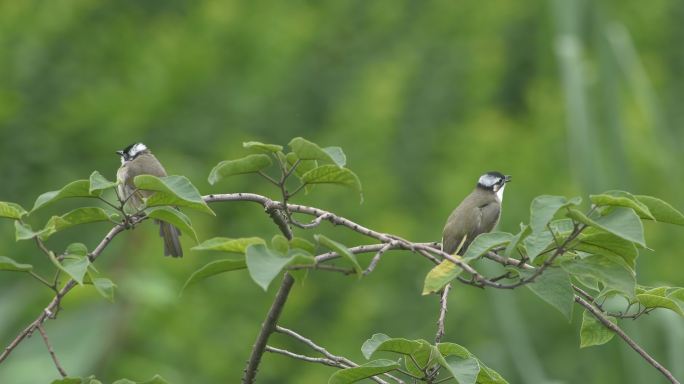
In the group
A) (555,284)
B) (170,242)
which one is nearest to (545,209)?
(555,284)

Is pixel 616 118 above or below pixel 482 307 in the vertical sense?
below

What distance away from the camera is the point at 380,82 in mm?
11625

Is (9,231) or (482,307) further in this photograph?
(482,307)

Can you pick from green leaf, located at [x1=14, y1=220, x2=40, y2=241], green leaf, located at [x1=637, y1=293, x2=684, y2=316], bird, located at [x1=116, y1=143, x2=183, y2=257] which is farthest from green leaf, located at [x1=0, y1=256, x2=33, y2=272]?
bird, located at [x1=116, y1=143, x2=183, y2=257]

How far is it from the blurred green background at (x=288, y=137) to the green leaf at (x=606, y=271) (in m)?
5.65

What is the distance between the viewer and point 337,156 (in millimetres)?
2178

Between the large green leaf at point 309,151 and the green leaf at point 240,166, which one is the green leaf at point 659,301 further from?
the green leaf at point 240,166

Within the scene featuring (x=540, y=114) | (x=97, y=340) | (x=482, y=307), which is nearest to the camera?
(x=97, y=340)

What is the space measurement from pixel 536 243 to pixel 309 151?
44cm

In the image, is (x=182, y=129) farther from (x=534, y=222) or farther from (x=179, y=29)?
(x=534, y=222)

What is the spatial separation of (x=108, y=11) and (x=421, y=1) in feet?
16.2

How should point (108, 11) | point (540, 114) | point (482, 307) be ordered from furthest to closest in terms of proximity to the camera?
1. point (108, 11)
2. point (540, 114)
3. point (482, 307)

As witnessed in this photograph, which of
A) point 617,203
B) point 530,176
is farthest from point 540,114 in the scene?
point 617,203

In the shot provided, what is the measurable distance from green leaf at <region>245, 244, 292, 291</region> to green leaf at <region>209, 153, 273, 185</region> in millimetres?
325
